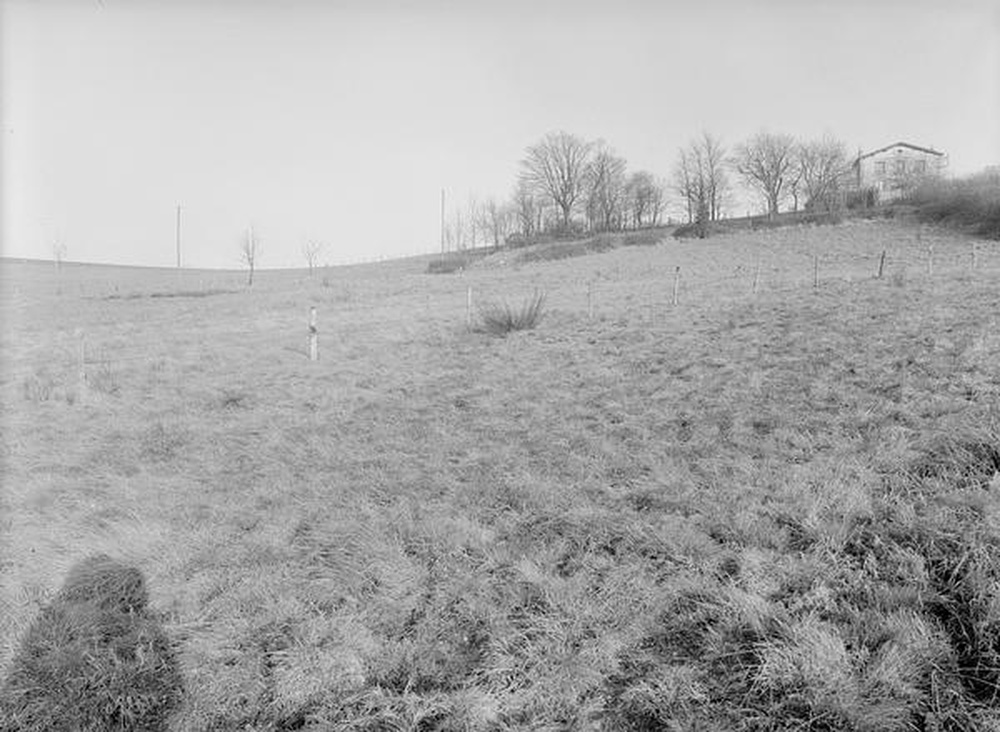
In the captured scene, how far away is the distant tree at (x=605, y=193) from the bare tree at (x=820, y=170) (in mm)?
22407

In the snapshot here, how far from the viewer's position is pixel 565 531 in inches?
156

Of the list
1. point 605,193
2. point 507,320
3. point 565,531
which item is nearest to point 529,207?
point 605,193

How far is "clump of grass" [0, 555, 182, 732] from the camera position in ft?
8.92

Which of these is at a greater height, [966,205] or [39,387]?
[966,205]

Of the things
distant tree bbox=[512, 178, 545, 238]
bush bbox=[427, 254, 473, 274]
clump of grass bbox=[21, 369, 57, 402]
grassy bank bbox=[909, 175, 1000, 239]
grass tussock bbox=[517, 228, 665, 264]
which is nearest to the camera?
clump of grass bbox=[21, 369, 57, 402]

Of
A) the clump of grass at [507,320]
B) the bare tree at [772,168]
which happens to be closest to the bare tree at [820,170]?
the bare tree at [772,168]

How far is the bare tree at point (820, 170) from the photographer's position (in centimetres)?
6538

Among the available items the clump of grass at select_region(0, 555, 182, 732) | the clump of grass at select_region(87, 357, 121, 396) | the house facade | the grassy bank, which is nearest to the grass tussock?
the grassy bank

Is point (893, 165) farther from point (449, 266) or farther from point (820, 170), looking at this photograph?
point (449, 266)

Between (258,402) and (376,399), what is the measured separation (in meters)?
1.84

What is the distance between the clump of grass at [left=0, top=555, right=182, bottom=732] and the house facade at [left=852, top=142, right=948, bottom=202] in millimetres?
81071

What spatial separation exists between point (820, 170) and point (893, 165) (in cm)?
992

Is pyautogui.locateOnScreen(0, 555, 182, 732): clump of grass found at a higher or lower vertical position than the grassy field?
lower

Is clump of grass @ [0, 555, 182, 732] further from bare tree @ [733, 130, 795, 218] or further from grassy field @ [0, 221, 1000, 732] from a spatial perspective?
bare tree @ [733, 130, 795, 218]
